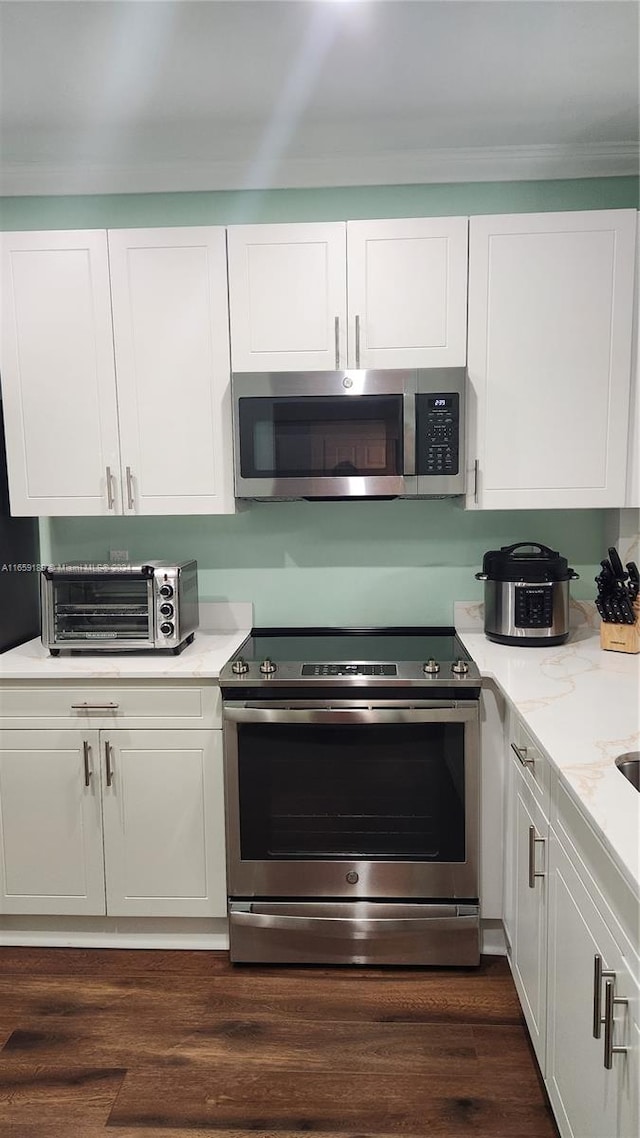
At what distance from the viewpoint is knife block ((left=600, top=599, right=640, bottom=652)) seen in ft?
7.71

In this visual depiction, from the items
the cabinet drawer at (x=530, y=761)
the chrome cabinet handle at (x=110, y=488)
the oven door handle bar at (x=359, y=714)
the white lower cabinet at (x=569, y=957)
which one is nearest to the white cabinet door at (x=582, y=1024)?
the white lower cabinet at (x=569, y=957)

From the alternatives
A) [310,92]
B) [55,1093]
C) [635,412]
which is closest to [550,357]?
[635,412]

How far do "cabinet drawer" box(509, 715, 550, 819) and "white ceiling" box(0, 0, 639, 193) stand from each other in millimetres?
1760

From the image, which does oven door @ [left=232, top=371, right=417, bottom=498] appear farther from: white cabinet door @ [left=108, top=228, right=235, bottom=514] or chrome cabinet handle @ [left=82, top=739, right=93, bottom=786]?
chrome cabinet handle @ [left=82, top=739, right=93, bottom=786]

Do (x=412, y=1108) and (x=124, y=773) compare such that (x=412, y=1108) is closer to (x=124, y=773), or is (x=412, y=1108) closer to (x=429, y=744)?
(x=429, y=744)

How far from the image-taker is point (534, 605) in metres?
2.43

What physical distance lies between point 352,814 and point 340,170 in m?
2.18

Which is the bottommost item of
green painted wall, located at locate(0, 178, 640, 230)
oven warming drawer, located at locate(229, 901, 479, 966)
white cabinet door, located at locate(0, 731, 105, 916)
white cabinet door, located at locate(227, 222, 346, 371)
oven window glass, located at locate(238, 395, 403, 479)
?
oven warming drawer, located at locate(229, 901, 479, 966)

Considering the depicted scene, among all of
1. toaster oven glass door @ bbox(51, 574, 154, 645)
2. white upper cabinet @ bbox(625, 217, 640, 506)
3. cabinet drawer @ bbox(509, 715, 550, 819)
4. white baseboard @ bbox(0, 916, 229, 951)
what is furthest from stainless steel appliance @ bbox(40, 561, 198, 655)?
white upper cabinet @ bbox(625, 217, 640, 506)

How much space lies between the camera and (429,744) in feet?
7.27

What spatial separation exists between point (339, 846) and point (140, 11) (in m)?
2.31

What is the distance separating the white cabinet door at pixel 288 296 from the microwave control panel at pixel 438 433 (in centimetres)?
33

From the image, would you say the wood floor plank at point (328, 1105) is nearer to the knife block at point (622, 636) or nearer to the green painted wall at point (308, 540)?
the knife block at point (622, 636)

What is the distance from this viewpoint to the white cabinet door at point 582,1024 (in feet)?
3.67
